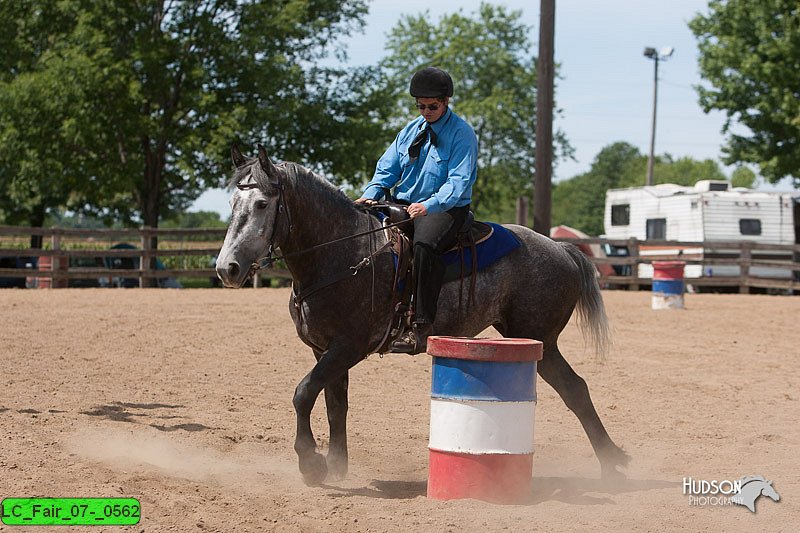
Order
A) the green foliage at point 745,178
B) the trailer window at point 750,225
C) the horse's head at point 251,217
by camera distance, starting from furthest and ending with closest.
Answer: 1. the green foliage at point 745,178
2. the trailer window at point 750,225
3. the horse's head at point 251,217

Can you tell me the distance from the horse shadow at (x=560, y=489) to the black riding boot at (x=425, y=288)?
914mm

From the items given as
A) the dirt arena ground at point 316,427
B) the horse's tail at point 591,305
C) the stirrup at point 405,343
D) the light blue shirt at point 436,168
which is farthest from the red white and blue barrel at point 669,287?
the stirrup at point 405,343

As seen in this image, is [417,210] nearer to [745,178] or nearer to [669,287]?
[669,287]

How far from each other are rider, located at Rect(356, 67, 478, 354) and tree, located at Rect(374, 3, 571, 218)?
Result: 4609 centimetres

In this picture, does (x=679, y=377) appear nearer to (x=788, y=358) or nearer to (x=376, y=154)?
(x=788, y=358)

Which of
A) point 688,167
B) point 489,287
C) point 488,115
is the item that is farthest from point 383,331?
point 688,167

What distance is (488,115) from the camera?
2024 inches

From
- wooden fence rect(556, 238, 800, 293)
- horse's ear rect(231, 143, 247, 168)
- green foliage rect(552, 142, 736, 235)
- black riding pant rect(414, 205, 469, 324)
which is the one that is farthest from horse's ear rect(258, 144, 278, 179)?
green foliage rect(552, 142, 736, 235)

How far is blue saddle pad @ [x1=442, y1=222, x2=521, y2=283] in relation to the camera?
6449mm

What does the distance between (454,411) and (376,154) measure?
23.6 meters

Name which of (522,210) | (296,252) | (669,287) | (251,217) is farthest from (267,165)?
(522,210)

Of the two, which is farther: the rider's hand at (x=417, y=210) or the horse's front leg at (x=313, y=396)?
the rider's hand at (x=417, y=210)

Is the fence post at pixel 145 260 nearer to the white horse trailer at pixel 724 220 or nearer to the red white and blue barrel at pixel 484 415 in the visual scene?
the white horse trailer at pixel 724 220

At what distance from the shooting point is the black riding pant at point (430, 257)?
244 inches
